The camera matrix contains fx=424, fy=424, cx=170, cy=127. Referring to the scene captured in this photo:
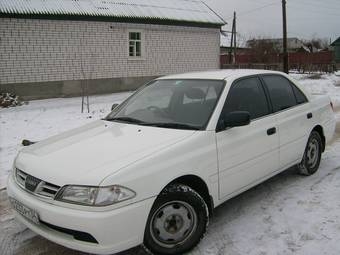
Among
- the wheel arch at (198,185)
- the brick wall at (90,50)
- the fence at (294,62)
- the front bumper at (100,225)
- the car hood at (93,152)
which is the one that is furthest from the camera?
the fence at (294,62)

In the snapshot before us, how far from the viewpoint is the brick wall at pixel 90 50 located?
16.1 meters

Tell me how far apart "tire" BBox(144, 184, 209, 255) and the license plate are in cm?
90

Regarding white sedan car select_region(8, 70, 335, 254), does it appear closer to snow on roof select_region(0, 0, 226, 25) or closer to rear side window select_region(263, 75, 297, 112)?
rear side window select_region(263, 75, 297, 112)

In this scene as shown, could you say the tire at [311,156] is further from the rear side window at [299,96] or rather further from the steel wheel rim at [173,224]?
the steel wheel rim at [173,224]

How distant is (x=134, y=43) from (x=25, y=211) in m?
16.5

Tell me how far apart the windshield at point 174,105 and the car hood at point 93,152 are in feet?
0.61

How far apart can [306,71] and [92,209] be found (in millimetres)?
32446

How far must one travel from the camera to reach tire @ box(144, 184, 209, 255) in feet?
11.3

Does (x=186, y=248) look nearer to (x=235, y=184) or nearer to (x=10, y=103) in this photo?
(x=235, y=184)

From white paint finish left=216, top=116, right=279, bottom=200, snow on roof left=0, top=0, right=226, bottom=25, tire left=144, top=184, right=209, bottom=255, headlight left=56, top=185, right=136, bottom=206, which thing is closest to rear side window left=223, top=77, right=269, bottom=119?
white paint finish left=216, top=116, right=279, bottom=200

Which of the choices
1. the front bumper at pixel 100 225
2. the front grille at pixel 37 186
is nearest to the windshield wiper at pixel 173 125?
the front bumper at pixel 100 225

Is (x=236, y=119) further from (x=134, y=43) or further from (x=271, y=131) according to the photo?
(x=134, y=43)

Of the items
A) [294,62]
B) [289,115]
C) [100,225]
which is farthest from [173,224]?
[294,62]

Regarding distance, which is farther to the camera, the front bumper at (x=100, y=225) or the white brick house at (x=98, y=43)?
the white brick house at (x=98, y=43)
